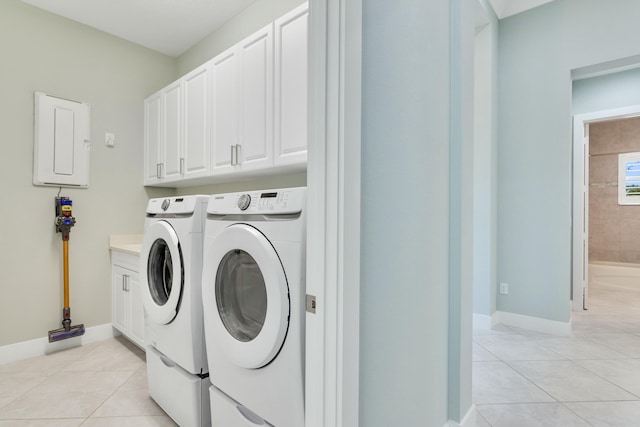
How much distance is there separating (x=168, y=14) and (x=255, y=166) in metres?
1.66

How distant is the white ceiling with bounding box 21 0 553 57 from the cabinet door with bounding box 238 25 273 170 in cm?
83

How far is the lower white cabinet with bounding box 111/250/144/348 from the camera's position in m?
2.40

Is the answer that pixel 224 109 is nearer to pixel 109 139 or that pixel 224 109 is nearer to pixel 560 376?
pixel 109 139

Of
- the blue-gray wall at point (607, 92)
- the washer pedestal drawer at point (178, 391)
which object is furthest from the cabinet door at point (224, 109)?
the blue-gray wall at point (607, 92)

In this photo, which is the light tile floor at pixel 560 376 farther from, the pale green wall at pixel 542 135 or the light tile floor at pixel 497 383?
the pale green wall at pixel 542 135

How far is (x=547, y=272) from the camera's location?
2.74m

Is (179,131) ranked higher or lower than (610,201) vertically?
higher

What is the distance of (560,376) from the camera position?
6.59 ft

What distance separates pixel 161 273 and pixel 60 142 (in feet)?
5.53

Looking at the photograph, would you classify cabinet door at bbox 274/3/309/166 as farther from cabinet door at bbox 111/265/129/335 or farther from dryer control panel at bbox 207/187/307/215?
cabinet door at bbox 111/265/129/335

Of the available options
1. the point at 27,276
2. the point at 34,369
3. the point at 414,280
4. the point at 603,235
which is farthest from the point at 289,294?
the point at 603,235

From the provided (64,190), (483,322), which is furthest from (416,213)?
(64,190)

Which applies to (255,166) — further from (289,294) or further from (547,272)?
(547,272)

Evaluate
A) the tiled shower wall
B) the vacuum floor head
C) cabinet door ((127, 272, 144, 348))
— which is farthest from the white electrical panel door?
the tiled shower wall
